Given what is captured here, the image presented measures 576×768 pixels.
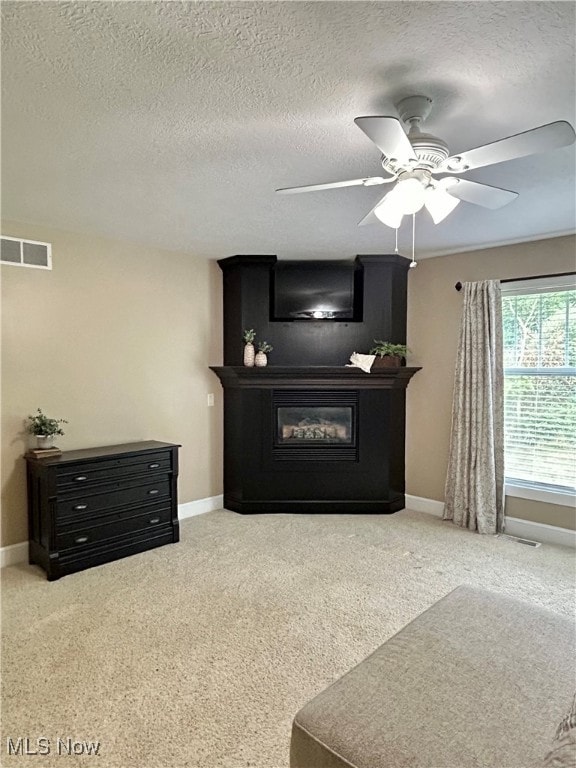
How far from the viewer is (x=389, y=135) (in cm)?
155

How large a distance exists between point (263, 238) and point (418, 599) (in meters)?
2.89

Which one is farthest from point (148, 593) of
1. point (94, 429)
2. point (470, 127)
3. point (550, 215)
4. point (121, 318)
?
point (550, 215)

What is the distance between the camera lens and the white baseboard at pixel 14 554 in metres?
3.35

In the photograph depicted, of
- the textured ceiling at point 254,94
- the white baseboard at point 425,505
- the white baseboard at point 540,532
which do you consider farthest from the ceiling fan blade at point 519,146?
the white baseboard at point 425,505

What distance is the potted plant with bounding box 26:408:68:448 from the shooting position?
3.37m

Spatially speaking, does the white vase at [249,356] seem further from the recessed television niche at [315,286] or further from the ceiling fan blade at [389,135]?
the ceiling fan blade at [389,135]

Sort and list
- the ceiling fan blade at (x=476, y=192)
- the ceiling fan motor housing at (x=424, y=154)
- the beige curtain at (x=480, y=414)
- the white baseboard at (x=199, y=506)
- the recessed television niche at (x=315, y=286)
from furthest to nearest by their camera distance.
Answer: the recessed television niche at (x=315, y=286) < the white baseboard at (x=199, y=506) < the beige curtain at (x=480, y=414) < the ceiling fan blade at (x=476, y=192) < the ceiling fan motor housing at (x=424, y=154)

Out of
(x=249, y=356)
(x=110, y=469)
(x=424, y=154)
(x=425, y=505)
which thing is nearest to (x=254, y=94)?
(x=424, y=154)

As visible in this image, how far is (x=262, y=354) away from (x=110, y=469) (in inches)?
70.3

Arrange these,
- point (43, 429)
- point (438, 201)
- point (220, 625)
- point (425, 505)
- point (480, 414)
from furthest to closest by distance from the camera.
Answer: point (425, 505) < point (480, 414) < point (43, 429) < point (220, 625) < point (438, 201)

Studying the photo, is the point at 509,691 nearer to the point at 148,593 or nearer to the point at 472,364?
the point at 148,593

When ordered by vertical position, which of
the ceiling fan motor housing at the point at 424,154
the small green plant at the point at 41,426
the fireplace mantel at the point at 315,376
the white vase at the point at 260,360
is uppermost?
the ceiling fan motor housing at the point at 424,154

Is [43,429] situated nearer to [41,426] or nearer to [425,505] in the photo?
[41,426]

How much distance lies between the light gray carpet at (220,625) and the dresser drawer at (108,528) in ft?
0.67
